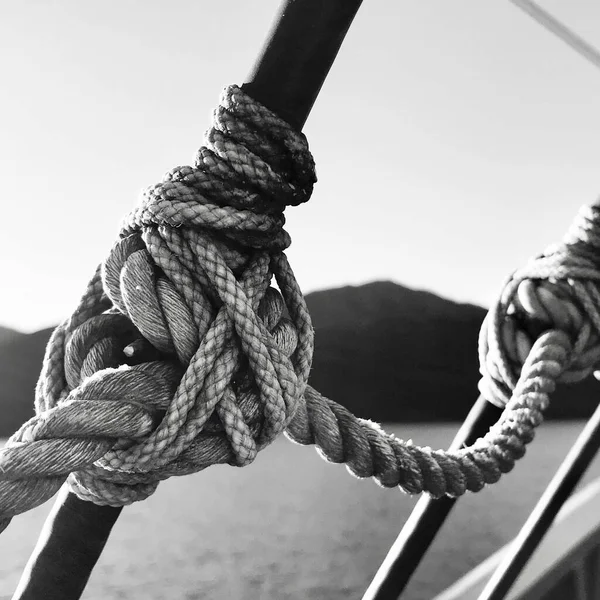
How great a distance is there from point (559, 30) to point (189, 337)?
1136 mm

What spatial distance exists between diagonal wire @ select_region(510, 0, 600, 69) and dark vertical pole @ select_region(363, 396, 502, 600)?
70 cm

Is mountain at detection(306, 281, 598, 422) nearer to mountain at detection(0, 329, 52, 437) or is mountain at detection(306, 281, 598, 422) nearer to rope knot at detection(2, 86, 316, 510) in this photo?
mountain at detection(0, 329, 52, 437)

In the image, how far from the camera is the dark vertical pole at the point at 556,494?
0.68m

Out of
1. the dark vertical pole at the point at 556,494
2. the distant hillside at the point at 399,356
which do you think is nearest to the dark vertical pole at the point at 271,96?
the dark vertical pole at the point at 556,494

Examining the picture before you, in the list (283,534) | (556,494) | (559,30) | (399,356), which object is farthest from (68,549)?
(399,356)

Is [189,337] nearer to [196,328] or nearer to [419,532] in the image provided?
[196,328]

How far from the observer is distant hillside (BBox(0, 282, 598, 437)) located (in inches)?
290

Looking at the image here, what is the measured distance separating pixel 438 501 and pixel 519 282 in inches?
8.8

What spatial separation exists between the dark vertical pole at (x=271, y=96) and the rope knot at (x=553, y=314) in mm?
336

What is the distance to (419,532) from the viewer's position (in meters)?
0.54

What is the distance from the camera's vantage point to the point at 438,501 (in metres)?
0.52

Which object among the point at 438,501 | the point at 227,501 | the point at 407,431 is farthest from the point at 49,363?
the point at 227,501

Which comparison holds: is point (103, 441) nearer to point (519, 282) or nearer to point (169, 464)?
point (169, 464)

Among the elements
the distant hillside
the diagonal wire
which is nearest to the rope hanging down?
the diagonal wire
